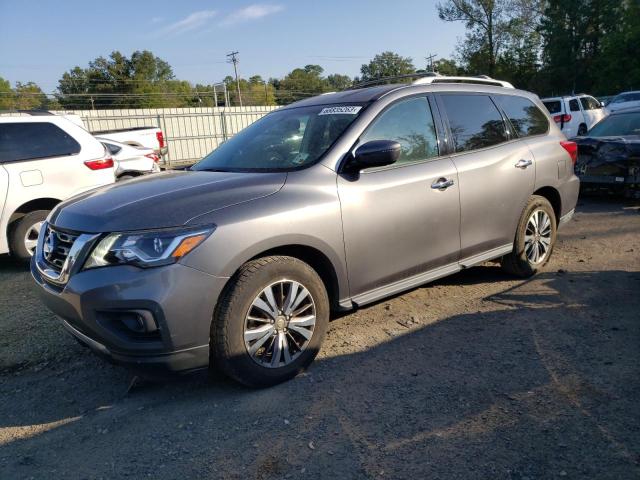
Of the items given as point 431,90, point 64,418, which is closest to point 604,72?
point 431,90

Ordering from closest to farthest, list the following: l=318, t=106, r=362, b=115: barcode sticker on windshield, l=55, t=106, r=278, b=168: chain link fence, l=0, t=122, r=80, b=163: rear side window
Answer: l=318, t=106, r=362, b=115: barcode sticker on windshield
l=0, t=122, r=80, b=163: rear side window
l=55, t=106, r=278, b=168: chain link fence

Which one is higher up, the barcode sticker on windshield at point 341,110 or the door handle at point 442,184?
the barcode sticker on windshield at point 341,110

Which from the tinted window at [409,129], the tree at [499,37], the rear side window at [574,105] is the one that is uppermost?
the tree at [499,37]

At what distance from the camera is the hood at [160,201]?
107 inches

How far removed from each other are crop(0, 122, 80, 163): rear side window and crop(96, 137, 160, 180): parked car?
2.57 metres

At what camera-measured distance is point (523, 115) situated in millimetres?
4891

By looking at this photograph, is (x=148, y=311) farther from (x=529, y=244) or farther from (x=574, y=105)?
(x=574, y=105)

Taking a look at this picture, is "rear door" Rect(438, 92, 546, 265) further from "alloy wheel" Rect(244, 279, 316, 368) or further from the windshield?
"alloy wheel" Rect(244, 279, 316, 368)

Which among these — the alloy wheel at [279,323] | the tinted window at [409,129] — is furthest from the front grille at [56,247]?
the tinted window at [409,129]

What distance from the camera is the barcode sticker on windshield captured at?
12.0 feet

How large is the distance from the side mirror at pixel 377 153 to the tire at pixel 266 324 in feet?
2.58

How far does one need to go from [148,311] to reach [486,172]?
9.54ft

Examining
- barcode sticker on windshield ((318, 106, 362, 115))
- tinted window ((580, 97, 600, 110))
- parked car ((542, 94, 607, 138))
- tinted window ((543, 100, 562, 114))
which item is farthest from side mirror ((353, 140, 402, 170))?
tinted window ((580, 97, 600, 110))

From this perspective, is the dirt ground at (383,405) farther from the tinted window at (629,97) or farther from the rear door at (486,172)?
the tinted window at (629,97)
